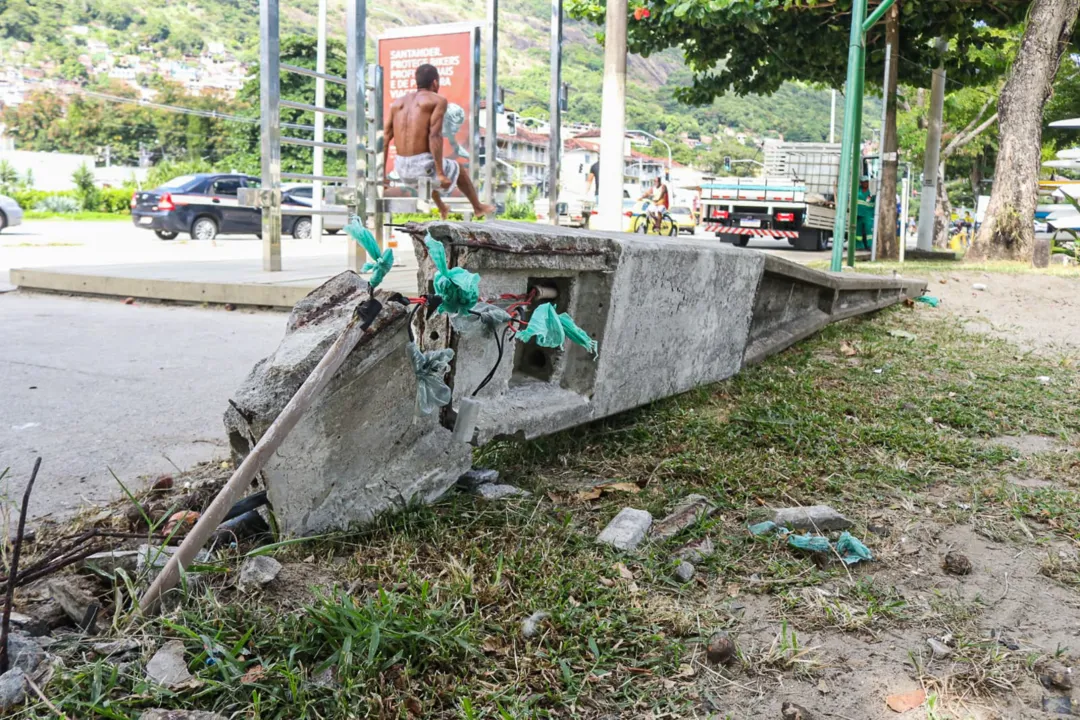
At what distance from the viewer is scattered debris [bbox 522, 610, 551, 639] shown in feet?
6.46

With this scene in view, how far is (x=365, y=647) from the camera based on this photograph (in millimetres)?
1794

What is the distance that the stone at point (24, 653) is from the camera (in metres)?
1.70

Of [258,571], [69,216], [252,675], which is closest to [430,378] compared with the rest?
[258,571]

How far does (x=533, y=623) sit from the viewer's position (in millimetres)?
2002

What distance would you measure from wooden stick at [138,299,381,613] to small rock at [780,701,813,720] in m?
1.20

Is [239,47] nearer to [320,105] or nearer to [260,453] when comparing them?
[320,105]

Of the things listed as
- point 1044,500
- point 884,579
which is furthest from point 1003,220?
point 884,579

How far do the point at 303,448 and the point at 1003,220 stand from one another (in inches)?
540

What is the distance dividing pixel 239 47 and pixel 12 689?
162 m

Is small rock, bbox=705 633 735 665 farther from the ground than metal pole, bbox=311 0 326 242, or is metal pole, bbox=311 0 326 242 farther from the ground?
metal pole, bbox=311 0 326 242

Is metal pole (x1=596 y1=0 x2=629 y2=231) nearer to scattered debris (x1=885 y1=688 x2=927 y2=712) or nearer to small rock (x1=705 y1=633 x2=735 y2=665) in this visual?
small rock (x1=705 y1=633 x2=735 y2=665)

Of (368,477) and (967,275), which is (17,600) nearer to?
(368,477)

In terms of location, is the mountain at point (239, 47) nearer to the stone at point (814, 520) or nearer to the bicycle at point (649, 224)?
the bicycle at point (649, 224)

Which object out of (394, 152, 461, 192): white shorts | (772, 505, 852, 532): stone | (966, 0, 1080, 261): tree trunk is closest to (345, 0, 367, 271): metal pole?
(394, 152, 461, 192): white shorts
